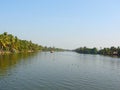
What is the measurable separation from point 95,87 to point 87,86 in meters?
1.42

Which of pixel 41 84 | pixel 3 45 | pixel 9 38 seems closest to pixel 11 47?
pixel 9 38

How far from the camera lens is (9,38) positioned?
494 feet

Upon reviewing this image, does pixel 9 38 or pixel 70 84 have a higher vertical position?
pixel 9 38

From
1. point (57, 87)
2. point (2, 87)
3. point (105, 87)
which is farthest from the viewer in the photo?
point (105, 87)

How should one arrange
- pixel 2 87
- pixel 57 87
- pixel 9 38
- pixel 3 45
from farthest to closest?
pixel 9 38, pixel 3 45, pixel 57 87, pixel 2 87

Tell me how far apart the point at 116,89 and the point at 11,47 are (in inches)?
5143

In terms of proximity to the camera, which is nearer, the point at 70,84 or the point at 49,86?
the point at 49,86

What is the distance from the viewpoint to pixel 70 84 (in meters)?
37.4

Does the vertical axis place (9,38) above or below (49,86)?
above

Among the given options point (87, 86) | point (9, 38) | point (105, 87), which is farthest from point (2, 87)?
→ point (9, 38)

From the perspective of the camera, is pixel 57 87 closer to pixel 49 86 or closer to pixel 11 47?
pixel 49 86

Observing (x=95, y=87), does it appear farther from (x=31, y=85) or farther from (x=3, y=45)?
(x=3, y=45)

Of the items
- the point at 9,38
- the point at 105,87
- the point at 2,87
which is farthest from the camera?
the point at 9,38

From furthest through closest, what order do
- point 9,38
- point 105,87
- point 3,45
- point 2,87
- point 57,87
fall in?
point 9,38 < point 3,45 < point 105,87 < point 57,87 < point 2,87
